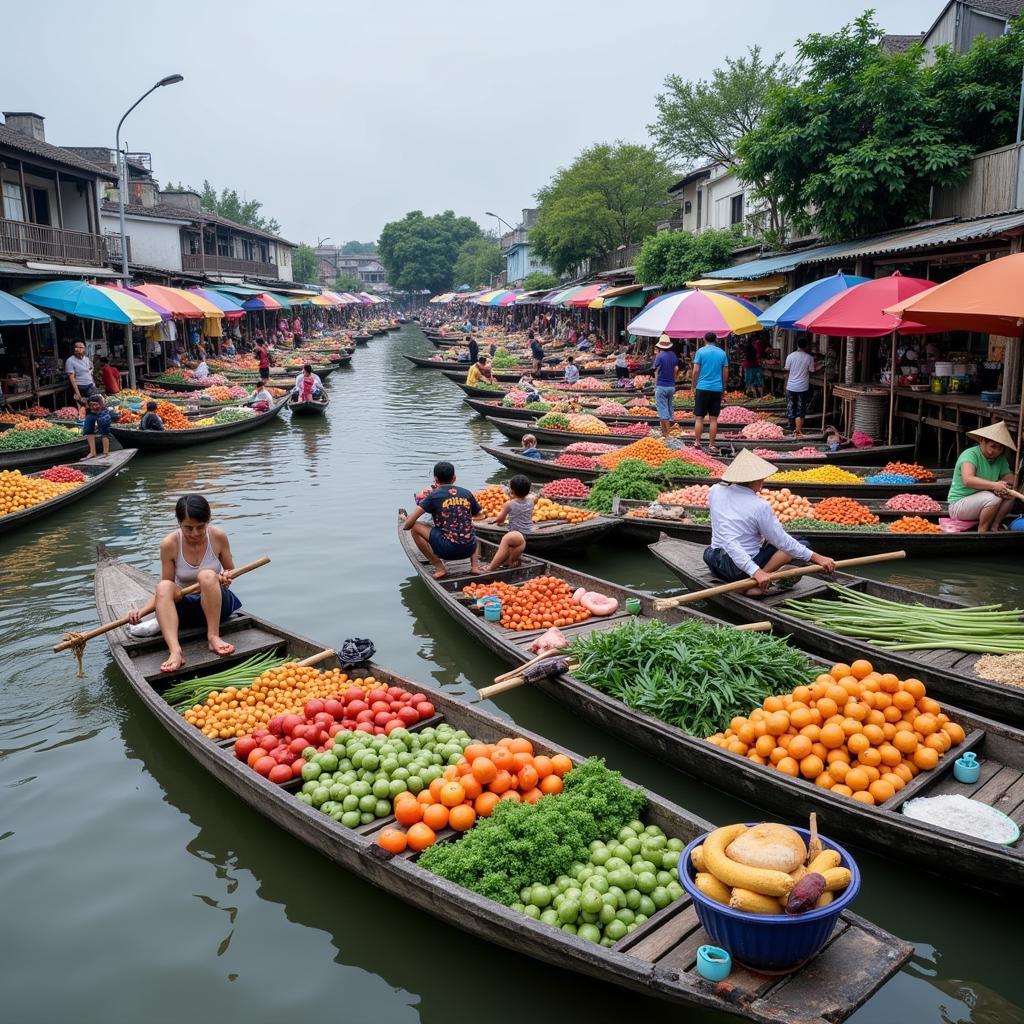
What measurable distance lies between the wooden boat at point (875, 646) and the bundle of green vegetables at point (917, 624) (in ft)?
0.32

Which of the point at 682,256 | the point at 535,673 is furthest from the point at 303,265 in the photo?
the point at 535,673

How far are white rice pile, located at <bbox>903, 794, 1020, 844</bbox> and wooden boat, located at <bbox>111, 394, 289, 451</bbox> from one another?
15123 mm

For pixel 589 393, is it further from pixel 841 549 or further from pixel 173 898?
pixel 173 898

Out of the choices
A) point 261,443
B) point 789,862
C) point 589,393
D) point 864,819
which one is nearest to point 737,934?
point 789,862

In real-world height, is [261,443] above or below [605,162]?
below

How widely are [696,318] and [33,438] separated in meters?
10.8

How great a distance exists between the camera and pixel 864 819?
4336 mm

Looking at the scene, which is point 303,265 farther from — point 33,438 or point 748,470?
point 748,470

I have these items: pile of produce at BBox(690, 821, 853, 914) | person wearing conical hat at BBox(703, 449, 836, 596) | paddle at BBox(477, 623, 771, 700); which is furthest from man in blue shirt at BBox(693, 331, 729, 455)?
pile of produce at BBox(690, 821, 853, 914)

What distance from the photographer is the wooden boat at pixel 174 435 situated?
16234 millimetres

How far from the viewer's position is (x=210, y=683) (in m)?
6.08

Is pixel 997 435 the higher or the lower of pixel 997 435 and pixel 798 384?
the lower

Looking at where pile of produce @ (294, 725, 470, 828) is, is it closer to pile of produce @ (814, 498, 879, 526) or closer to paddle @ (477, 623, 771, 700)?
paddle @ (477, 623, 771, 700)

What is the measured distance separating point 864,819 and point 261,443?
1669 centimetres
